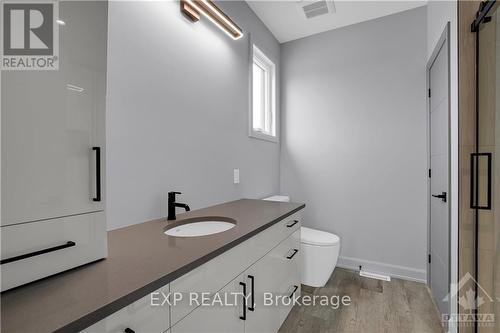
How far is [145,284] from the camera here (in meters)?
0.68

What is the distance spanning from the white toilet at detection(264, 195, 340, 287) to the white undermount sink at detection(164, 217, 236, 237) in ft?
3.22

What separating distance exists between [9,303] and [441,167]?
2.46m

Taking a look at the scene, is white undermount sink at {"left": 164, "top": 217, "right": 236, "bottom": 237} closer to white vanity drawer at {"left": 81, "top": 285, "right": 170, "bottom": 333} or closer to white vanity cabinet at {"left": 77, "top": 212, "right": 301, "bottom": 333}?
white vanity cabinet at {"left": 77, "top": 212, "right": 301, "bottom": 333}

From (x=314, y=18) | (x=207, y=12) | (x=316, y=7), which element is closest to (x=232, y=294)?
(x=207, y=12)

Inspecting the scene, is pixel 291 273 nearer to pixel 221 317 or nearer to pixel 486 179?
pixel 221 317

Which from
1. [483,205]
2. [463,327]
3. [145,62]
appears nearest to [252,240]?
[145,62]

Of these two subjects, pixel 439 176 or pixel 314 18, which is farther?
pixel 314 18

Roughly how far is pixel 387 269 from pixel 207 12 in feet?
9.64

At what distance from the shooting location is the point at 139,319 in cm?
67

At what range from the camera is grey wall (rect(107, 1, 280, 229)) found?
1.26 m

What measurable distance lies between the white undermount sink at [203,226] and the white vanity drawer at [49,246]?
603 mm

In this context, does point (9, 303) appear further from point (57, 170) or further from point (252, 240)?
point (252, 240)

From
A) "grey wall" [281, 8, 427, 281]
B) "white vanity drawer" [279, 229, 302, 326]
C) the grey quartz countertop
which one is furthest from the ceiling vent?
the grey quartz countertop

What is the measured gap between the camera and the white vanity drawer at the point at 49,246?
2.00ft
